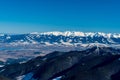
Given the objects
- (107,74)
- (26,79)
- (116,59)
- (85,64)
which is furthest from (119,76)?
(26,79)

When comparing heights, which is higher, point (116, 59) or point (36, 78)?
point (116, 59)

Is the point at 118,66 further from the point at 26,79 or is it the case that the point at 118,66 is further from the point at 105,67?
the point at 26,79

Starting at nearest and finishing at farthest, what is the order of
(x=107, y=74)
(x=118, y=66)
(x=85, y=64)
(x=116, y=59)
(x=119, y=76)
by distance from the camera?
1. (x=119, y=76)
2. (x=107, y=74)
3. (x=118, y=66)
4. (x=116, y=59)
5. (x=85, y=64)

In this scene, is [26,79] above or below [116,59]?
below

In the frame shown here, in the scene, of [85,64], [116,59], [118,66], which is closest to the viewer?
[118,66]

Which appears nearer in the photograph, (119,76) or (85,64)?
(119,76)

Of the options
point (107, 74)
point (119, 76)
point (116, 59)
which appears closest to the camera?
point (119, 76)

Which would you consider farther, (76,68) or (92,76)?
(76,68)

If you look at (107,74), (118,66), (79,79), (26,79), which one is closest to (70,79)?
(79,79)

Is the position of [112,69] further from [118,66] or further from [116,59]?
[116,59]
